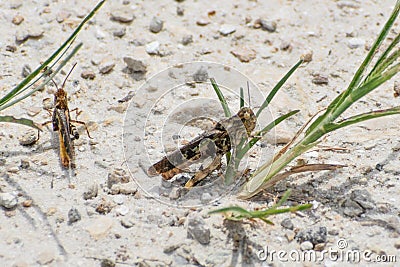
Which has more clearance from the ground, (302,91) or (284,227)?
(302,91)

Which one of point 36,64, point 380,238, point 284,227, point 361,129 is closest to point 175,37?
point 36,64

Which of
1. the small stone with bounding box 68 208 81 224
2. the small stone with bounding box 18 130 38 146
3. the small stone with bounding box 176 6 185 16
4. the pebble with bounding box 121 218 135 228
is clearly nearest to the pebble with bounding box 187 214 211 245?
the pebble with bounding box 121 218 135 228

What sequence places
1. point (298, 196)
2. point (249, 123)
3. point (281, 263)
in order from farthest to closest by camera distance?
point (249, 123) < point (298, 196) < point (281, 263)

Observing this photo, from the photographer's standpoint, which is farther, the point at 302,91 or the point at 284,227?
the point at 302,91

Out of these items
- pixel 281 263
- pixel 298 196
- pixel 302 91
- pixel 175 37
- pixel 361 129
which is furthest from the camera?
pixel 175 37

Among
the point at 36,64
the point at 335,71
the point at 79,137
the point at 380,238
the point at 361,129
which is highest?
the point at 335,71

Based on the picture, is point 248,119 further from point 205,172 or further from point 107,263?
point 107,263

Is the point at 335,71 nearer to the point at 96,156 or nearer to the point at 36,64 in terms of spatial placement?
the point at 96,156
